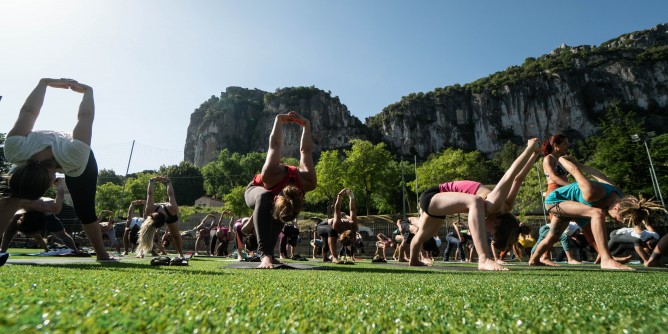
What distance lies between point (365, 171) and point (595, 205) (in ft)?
152

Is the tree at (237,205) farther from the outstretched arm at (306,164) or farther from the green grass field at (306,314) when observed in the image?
the green grass field at (306,314)

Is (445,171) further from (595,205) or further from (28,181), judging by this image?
(28,181)

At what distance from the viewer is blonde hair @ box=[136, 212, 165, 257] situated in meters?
7.34

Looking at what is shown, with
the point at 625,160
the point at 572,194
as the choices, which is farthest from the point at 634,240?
the point at 625,160

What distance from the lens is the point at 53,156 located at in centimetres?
349

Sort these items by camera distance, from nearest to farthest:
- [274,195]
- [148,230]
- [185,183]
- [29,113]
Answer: [29,113]
[274,195]
[148,230]
[185,183]

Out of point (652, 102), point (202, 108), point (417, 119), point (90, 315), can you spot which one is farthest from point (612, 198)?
point (202, 108)

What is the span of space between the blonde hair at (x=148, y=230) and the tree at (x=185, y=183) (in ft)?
248

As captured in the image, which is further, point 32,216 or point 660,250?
point 660,250

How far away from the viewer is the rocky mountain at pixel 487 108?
3531 inches

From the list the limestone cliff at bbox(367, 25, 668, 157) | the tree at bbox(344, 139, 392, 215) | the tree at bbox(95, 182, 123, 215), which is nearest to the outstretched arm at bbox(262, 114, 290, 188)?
the tree at bbox(344, 139, 392, 215)

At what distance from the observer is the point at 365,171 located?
168ft

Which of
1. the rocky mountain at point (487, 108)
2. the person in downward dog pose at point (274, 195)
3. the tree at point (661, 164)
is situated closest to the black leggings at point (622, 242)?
the person in downward dog pose at point (274, 195)

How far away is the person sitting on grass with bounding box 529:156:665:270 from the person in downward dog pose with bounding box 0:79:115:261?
20.7ft
